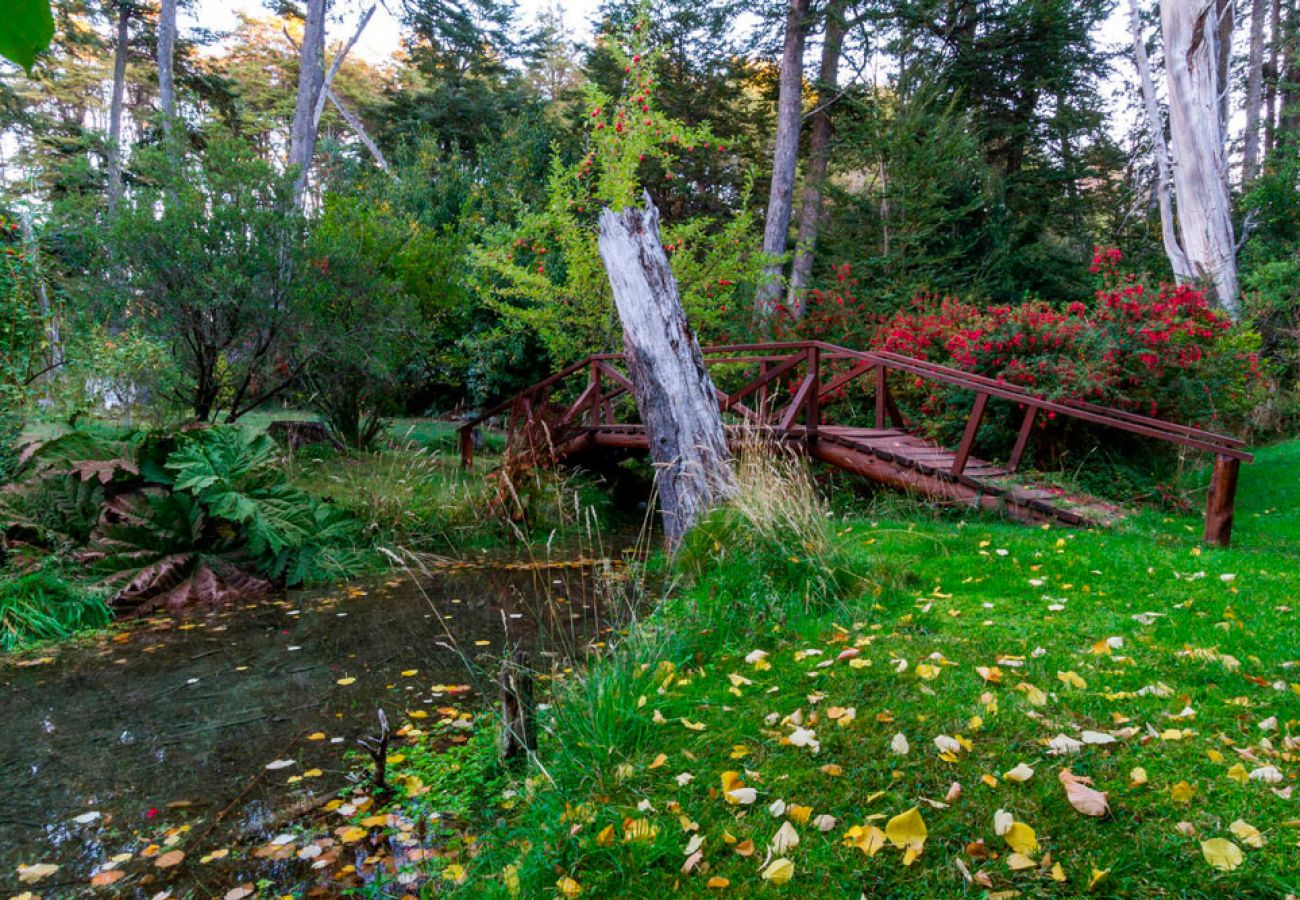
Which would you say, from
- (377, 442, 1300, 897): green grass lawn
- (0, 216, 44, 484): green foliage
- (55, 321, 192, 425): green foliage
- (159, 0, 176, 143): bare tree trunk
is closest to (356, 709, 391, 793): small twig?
(377, 442, 1300, 897): green grass lawn

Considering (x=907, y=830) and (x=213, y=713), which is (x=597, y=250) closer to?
(x=213, y=713)

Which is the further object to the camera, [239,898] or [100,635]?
[100,635]

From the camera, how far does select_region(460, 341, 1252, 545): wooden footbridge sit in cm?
530

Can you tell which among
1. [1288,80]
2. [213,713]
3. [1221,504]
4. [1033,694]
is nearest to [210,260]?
[213,713]

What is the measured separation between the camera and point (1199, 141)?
Result: 1148 cm

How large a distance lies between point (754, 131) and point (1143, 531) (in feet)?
54.5

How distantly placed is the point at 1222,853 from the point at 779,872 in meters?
0.98

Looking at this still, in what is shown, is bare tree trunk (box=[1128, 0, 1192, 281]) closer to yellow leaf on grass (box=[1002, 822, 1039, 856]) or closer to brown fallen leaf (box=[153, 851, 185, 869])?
yellow leaf on grass (box=[1002, 822, 1039, 856])

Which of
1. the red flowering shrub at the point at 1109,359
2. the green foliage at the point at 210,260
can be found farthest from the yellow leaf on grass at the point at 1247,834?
the green foliage at the point at 210,260

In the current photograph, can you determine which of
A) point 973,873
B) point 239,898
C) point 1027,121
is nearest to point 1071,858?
point 973,873

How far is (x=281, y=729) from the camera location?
332 cm

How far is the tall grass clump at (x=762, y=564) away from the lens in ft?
12.0

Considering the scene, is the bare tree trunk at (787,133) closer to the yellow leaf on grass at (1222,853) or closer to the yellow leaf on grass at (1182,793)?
the yellow leaf on grass at (1182,793)

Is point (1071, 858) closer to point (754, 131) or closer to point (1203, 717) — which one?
point (1203, 717)
